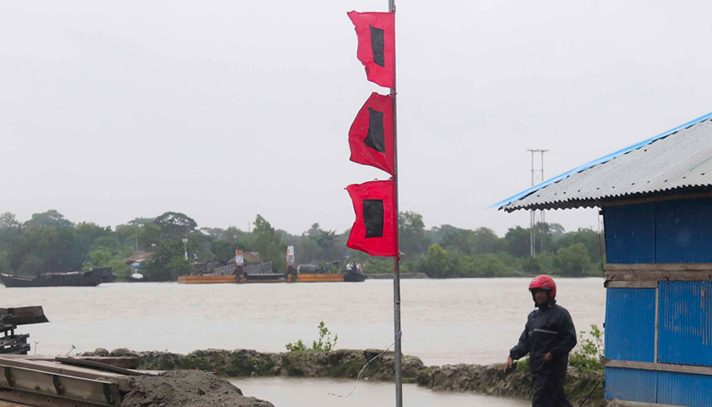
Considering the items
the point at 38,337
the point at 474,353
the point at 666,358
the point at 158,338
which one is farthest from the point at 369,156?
the point at 38,337

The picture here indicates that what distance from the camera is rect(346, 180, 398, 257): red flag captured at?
24.6ft

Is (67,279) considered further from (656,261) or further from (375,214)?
(656,261)

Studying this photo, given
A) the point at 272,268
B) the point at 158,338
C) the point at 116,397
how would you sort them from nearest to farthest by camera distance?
the point at 116,397 < the point at 158,338 < the point at 272,268

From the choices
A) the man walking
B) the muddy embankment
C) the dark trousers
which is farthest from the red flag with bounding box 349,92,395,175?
the muddy embankment

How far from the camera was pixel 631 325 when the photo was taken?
26.5 ft

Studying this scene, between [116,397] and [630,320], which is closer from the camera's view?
[116,397]

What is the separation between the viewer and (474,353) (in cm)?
2070

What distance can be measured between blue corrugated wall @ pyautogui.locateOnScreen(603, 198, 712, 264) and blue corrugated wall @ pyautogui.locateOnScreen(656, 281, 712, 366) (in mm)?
306

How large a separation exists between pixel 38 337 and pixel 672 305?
25340mm

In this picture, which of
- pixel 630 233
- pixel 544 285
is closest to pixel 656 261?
pixel 630 233

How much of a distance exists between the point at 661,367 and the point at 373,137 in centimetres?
390

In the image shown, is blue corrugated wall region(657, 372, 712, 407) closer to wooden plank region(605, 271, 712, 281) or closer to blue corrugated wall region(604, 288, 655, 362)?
blue corrugated wall region(604, 288, 655, 362)

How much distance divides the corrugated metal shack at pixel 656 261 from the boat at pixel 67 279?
8860cm

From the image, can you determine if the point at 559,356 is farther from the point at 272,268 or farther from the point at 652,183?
the point at 272,268
